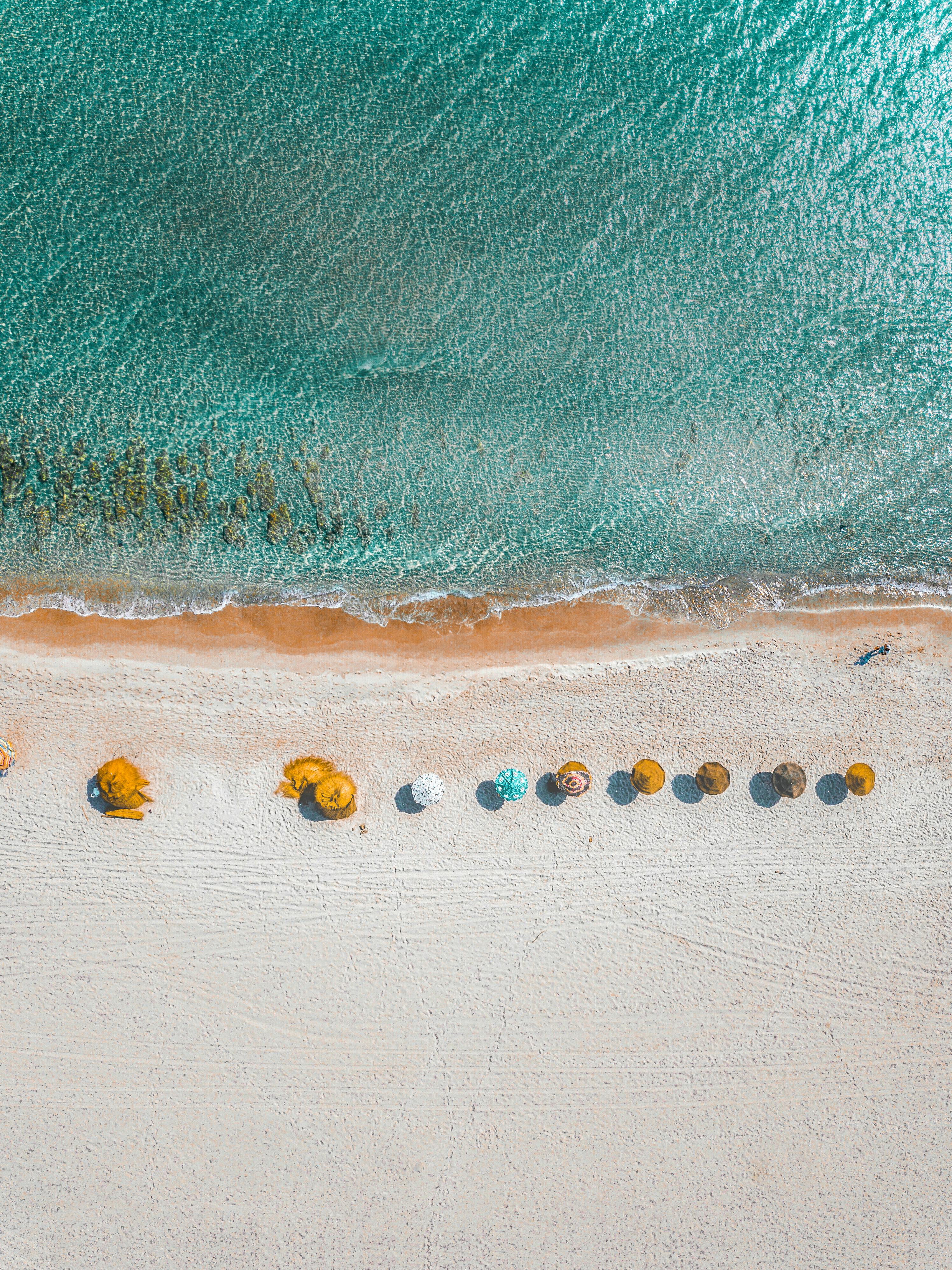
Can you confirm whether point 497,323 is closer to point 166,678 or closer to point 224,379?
point 224,379

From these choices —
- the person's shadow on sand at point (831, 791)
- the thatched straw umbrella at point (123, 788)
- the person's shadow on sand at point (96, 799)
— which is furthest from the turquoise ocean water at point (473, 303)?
the person's shadow on sand at point (831, 791)

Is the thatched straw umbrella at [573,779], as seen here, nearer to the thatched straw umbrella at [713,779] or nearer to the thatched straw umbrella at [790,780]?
the thatched straw umbrella at [713,779]

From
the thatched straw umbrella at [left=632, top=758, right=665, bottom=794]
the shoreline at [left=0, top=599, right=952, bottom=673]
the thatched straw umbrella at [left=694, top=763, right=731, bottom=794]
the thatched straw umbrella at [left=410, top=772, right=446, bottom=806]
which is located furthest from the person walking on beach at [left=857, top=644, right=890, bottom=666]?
the thatched straw umbrella at [left=410, top=772, right=446, bottom=806]

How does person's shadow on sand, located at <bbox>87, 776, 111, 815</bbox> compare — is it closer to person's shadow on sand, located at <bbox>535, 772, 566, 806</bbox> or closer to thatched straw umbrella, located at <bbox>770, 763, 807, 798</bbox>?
person's shadow on sand, located at <bbox>535, 772, 566, 806</bbox>

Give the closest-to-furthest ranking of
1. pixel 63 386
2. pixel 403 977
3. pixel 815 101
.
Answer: pixel 403 977 → pixel 63 386 → pixel 815 101

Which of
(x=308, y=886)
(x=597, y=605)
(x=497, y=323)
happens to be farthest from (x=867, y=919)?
(x=497, y=323)
